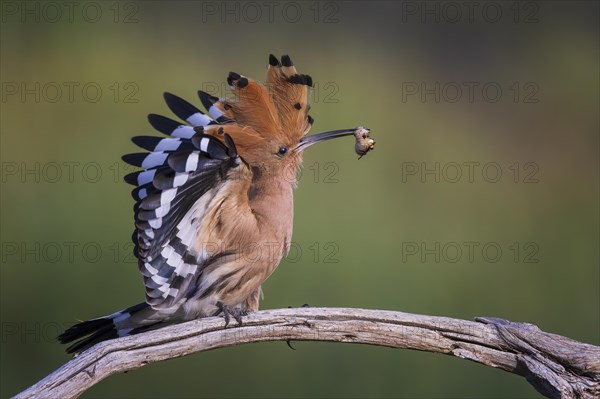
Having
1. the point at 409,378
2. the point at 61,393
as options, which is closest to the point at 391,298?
the point at 409,378

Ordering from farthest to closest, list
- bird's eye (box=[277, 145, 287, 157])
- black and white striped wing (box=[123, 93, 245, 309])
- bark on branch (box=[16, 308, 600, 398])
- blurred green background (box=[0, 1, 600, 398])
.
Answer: blurred green background (box=[0, 1, 600, 398]), bird's eye (box=[277, 145, 287, 157]), black and white striped wing (box=[123, 93, 245, 309]), bark on branch (box=[16, 308, 600, 398])

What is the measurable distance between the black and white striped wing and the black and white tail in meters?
0.15

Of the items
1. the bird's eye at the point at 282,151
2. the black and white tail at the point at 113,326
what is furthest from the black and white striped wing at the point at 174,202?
the bird's eye at the point at 282,151

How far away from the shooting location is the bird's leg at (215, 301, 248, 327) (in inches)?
89.9

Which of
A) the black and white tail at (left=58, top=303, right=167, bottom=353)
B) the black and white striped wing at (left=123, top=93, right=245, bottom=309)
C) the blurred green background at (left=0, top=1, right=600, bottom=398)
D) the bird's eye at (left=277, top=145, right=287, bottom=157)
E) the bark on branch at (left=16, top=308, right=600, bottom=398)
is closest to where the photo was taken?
the bark on branch at (left=16, top=308, right=600, bottom=398)

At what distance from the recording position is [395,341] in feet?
7.21

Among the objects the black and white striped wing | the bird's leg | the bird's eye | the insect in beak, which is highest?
the insect in beak

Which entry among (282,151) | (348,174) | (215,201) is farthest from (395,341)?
(348,174)

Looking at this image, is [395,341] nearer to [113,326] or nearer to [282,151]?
[282,151]

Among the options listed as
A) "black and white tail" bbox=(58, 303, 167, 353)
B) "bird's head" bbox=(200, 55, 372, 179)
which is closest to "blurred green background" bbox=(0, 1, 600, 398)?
"bird's head" bbox=(200, 55, 372, 179)

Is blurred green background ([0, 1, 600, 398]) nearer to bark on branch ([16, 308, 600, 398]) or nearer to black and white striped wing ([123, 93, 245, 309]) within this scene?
black and white striped wing ([123, 93, 245, 309])

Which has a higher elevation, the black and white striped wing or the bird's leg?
the black and white striped wing

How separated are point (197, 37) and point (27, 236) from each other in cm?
145

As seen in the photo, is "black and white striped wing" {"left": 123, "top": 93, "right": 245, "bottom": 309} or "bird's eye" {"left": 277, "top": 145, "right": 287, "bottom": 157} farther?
"bird's eye" {"left": 277, "top": 145, "right": 287, "bottom": 157}
